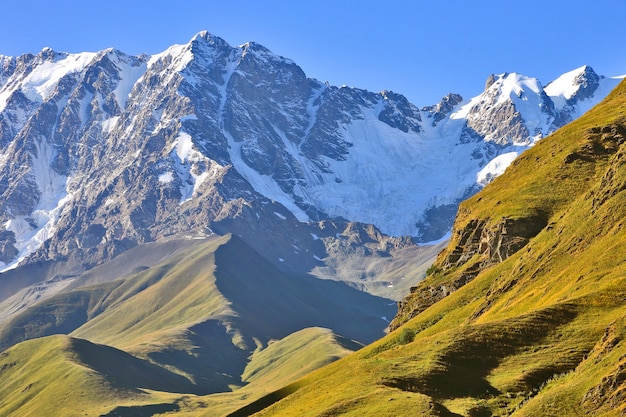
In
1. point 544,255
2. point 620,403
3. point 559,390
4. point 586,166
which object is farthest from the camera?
point 586,166

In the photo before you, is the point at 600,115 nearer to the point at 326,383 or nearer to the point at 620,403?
the point at 326,383

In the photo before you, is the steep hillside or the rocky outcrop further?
the rocky outcrop

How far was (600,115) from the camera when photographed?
6924 inches

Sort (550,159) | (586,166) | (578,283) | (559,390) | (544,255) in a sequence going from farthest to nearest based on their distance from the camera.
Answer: (550,159)
(586,166)
(544,255)
(578,283)
(559,390)

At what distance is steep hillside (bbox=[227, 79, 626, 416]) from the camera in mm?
79375

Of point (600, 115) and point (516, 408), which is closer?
point (516, 408)

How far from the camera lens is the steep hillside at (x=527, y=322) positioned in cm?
7938

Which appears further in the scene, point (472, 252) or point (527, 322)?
point (472, 252)

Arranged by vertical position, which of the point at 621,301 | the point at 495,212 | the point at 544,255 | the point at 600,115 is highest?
the point at 600,115

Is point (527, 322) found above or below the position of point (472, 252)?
below

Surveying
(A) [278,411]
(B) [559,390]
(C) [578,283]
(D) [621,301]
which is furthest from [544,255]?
(B) [559,390]

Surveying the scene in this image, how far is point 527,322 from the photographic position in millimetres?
92062

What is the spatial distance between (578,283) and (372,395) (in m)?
29.0

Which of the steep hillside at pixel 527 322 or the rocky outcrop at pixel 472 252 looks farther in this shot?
the rocky outcrop at pixel 472 252
